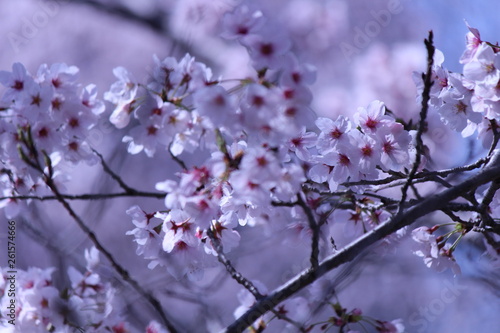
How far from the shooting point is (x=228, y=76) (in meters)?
2.86

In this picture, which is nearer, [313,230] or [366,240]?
[313,230]

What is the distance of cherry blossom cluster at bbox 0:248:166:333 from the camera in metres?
1.64

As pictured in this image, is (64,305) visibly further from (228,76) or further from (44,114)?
(228,76)

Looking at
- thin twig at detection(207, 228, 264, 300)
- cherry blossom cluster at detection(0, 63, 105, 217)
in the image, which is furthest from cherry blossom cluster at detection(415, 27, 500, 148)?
cherry blossom cluster at detection(0, 63, 105, 217)

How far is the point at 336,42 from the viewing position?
376 cm

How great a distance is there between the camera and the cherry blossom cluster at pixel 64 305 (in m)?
1.64

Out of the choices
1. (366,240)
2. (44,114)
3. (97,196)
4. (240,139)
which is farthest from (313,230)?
(44,114)

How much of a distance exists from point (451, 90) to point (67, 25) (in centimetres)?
492

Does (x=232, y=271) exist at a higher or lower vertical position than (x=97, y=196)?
lower

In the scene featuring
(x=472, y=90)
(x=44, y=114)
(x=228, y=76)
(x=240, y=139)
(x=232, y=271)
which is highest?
(x=228, y=76)

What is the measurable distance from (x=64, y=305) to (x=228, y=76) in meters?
1.59

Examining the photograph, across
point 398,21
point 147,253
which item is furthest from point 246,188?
point 398,21

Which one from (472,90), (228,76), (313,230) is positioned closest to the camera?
(313,230)

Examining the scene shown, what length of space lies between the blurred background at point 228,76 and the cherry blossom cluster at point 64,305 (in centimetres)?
14
